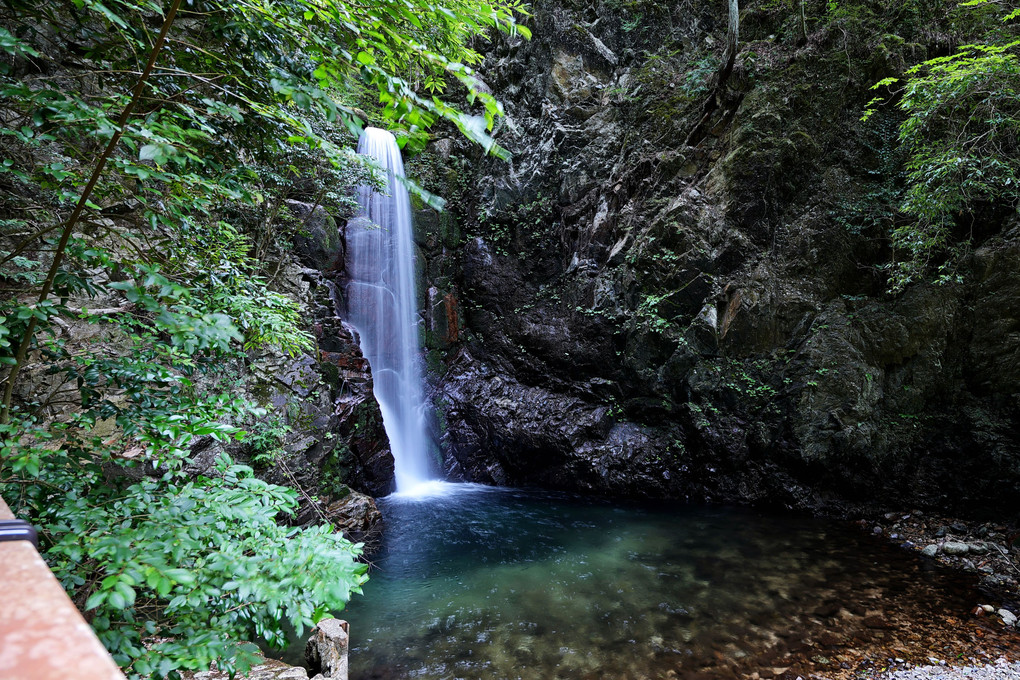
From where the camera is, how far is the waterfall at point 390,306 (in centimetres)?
1090

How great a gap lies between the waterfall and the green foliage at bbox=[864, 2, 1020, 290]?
10003mm

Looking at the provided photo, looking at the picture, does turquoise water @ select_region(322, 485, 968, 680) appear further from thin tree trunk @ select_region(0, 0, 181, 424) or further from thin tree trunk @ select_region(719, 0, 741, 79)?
thin tree trunk @ select_region(719, 0, 741, 79)

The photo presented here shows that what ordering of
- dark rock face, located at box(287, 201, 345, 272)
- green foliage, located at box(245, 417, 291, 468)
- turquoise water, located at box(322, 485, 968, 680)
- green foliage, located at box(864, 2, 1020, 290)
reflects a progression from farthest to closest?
dark rock face, located at box(287, 201, 345, 272)
green foliage, located at box(245, 417, 291, 468)
green foliage, located at box(864, 2, 1020, 290)
turquoise water, located at box(322, 485, 968, 680)

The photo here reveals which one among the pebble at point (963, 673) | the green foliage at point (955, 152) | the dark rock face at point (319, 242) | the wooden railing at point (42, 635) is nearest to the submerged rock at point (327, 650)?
the wooden railing at point (42, 635)

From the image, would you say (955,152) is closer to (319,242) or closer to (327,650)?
(327,650)

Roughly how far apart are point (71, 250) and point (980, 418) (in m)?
10.3

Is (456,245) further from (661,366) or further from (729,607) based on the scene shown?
(729,607)

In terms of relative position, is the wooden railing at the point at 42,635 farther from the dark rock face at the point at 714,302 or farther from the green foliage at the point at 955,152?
the dark rock face at the point at 714,302

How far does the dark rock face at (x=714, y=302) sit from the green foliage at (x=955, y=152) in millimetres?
485

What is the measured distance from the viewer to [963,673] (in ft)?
12.4

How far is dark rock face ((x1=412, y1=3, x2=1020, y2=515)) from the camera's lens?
703cm

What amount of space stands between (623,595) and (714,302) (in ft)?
18.0

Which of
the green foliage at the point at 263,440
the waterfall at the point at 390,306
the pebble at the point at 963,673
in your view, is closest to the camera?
the pebble at the point at 963,673

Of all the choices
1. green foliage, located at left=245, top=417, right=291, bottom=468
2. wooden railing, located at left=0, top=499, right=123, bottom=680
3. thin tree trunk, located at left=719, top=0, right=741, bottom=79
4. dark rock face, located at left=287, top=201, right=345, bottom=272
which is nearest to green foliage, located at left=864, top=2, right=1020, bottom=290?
thin tree trunk, located at left=719, top=0, right=741, bottom=79
